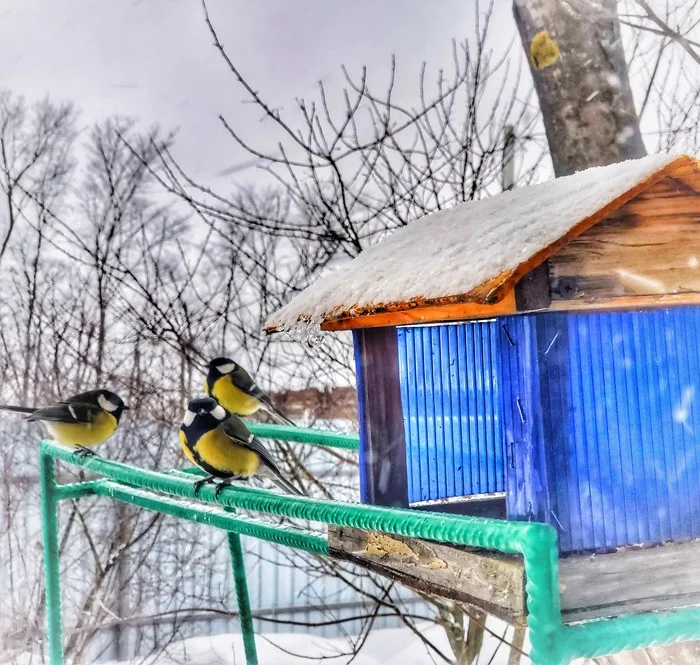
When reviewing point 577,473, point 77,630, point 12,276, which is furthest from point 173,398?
point 577,473

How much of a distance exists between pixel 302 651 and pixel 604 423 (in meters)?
4.47

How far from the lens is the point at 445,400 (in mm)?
1389

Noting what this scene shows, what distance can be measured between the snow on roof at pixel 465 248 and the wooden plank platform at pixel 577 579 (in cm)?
39

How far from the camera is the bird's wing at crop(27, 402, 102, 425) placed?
2.55m

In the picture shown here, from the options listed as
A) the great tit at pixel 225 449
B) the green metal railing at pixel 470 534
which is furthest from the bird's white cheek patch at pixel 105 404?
the green metal railing at pixel 470 534

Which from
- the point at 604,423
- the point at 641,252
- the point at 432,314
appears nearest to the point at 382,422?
the point at 432,314

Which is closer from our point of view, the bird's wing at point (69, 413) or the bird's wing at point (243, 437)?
the bird's wing at point (243, 437)

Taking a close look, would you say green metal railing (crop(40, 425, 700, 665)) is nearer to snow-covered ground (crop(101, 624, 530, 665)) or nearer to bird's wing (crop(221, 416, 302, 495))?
bird's wing (crop(221, 416, 302, 495))

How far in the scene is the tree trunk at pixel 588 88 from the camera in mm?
2059

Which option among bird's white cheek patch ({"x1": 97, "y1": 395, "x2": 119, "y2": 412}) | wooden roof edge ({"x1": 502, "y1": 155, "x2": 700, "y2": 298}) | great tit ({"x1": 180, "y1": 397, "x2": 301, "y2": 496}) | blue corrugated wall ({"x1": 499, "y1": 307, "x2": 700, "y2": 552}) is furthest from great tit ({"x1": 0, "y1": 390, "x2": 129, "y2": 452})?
wooden roof edge ({"x1": 502, "y1": 155, "x2": 700, "y2": 298})

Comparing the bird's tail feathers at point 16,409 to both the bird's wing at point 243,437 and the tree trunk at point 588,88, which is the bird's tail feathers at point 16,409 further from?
the tree trunk at point 588,88

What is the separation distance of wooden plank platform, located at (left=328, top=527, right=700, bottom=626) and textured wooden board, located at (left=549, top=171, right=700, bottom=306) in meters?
0.38

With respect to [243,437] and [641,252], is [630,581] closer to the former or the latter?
[641,252]

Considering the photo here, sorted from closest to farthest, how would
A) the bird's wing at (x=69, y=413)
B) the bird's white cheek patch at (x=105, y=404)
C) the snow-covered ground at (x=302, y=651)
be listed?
the bird's wing at (x=69, y=413) < the bird's white cheek patch at (x=105, y=404) < the snow-covered ground at (x=302, y=651)
